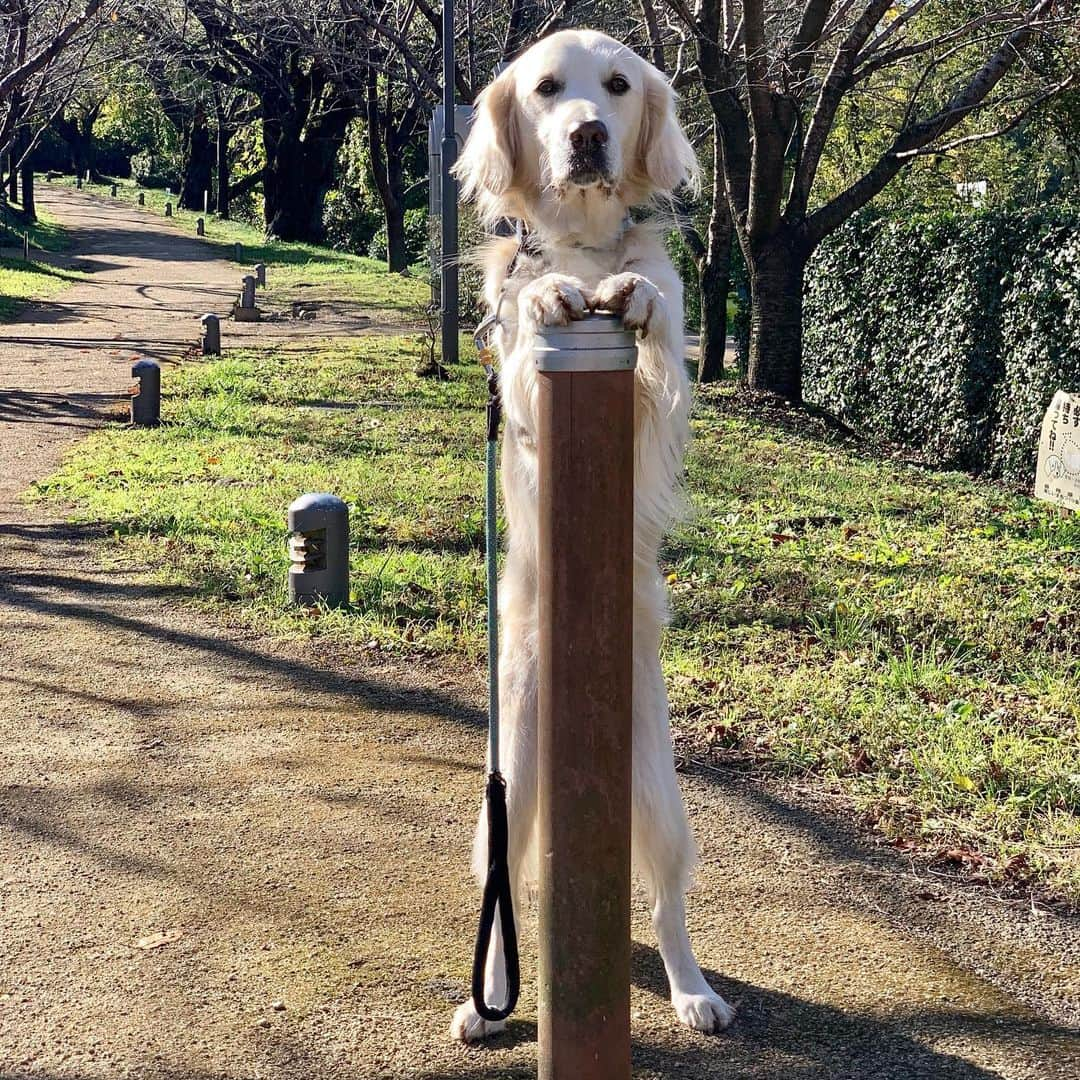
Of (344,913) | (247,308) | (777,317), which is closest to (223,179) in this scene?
(247,308)

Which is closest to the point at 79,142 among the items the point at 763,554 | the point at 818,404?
the point at 818,404

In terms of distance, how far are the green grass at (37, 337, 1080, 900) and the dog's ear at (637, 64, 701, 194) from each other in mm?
2147

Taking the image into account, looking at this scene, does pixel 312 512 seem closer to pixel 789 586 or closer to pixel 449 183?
pixel 789 586

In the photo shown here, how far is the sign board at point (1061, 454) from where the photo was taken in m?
9.13

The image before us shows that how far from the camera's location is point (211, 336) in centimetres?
1769

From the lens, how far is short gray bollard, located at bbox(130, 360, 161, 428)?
11.7m

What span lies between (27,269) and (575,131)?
30620 millimetres

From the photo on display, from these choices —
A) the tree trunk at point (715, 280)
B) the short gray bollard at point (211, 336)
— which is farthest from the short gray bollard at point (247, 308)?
the tree trunk at point (715, 280)

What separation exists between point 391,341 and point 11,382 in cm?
587

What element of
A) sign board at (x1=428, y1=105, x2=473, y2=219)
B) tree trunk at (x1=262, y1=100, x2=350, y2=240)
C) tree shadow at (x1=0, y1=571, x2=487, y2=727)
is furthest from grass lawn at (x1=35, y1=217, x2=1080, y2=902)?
tree trunk at (x1=262, y1=100, x2=350, y2=240)

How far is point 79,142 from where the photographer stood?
6969 cm

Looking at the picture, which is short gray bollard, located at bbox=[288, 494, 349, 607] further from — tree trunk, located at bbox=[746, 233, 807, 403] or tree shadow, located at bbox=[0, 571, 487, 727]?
tree trunk, located at bbox=[746, 233, 807, 403]

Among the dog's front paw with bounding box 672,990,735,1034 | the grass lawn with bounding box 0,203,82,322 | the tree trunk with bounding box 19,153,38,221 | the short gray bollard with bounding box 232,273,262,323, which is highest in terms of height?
the tree trunk with bounding box 19,153,38,221

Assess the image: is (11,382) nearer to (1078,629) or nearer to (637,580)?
(1078,629)
